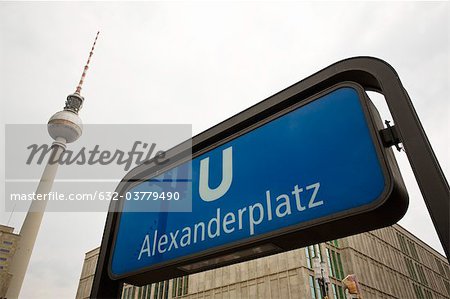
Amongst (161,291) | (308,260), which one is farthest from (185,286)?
(308,260)

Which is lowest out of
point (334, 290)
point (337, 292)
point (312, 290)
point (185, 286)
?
point (312, 290)

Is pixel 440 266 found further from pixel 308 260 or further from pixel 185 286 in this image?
pixel 185 286

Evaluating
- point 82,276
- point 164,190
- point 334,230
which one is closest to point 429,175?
point 334,230

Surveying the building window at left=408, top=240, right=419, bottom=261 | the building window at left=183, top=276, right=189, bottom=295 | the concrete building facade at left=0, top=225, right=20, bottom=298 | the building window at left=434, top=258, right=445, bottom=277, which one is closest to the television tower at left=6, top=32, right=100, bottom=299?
the building window at left=183, top=276, right=189, bottom=295

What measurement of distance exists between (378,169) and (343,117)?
0.29 m

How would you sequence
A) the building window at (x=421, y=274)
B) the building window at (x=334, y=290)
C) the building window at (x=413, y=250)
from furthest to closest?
1. the building window at (x=413, y=250)
2. the building window at (x=421, y=274)
3. the building window at (x=334, y=290)

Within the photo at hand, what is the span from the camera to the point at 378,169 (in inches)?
43.1

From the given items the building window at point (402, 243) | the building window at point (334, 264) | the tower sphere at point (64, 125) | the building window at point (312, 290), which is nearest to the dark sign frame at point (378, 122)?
the building window at point (312, 290)

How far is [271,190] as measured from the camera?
136 cm

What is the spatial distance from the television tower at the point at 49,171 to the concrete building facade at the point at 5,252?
A: 149 ft

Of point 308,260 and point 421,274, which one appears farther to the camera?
point 421,274

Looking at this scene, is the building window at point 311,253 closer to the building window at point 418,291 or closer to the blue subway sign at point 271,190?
the building window at point 418,291

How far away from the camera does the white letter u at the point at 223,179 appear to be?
1583mm

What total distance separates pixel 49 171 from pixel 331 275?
4086 cm
